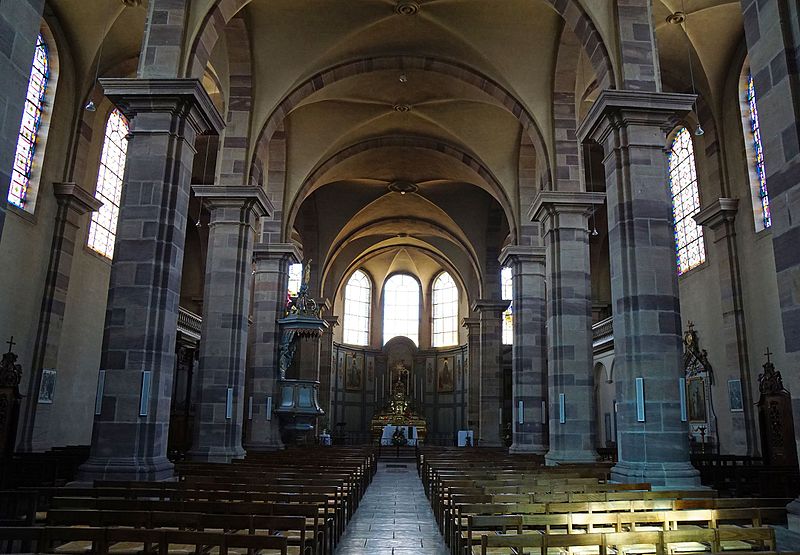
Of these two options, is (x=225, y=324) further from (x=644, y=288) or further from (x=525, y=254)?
(x=525, y=254)

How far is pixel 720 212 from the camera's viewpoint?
57.2ft

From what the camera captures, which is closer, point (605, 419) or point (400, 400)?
point (605, 419)

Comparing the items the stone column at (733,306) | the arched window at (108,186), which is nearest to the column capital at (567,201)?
the stone column at (733,306)

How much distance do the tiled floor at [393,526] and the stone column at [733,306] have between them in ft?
27.5

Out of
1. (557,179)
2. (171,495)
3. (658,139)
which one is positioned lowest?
(171,495)

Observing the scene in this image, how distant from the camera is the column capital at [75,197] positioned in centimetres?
1593

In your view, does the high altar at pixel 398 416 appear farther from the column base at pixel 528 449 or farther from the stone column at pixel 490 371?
the column base at pixel 528 449

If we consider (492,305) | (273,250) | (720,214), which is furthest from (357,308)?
(720,214)

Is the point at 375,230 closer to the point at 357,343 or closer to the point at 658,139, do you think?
the point at 357,343

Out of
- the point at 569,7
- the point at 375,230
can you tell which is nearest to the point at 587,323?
the point at 569,7

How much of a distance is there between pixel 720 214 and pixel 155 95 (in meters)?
14.5

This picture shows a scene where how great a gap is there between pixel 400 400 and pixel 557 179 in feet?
79.2

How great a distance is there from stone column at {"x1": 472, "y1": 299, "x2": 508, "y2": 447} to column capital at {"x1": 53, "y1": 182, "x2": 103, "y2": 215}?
1848 centimetres

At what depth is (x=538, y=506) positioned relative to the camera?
6402 millimetres
